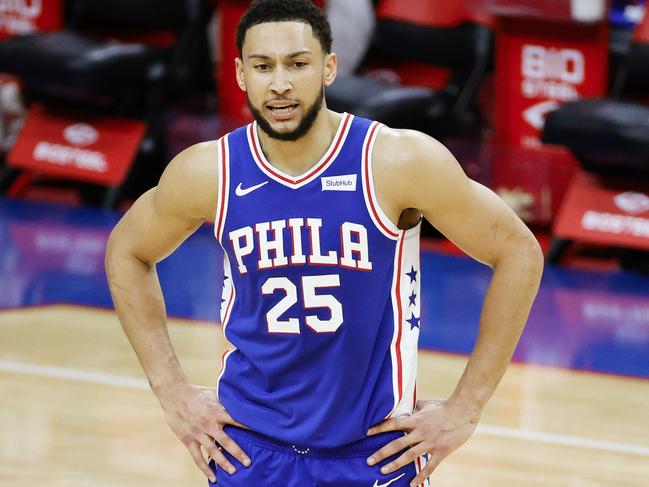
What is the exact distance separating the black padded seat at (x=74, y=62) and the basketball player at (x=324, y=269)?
21.2ft

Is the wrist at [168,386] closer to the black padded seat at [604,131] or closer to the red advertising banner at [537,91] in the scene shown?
the black padded seat at [604,131]

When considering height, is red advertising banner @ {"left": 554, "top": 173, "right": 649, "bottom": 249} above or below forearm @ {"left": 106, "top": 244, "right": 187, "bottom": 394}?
below

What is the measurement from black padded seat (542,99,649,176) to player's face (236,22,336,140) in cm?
529

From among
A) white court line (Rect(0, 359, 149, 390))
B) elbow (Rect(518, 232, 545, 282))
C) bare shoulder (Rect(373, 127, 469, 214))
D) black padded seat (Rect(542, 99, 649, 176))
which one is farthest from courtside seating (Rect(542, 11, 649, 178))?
bare shoulder (Rect(373, 127, 469, 214))

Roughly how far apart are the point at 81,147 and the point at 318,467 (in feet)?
23.2

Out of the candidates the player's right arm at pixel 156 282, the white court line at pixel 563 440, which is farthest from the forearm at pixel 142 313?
the white court line at pixel 563 440

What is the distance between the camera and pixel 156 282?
3.26 meters

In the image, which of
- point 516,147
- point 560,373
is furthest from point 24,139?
point 560,373

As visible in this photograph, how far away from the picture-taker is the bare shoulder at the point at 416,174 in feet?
9.47

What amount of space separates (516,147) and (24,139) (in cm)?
328

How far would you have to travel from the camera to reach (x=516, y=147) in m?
8.84

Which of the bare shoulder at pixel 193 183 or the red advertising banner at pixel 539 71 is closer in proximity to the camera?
the bare shoulder at pixel 193 183

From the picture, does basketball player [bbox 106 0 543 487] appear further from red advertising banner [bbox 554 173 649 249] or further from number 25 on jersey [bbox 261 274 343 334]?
red advertising banner [bbox 554 173 649 249]

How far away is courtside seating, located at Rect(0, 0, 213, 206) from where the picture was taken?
30.9 feet
